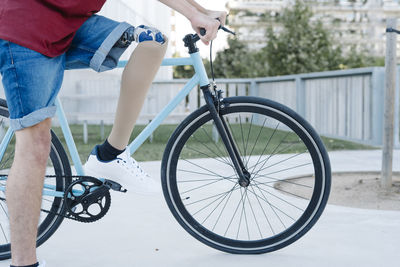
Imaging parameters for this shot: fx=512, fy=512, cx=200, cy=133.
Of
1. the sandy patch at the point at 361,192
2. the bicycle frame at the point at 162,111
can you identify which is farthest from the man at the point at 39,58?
the sandy patch at the point at 361,192

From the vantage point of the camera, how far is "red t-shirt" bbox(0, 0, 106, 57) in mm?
1776

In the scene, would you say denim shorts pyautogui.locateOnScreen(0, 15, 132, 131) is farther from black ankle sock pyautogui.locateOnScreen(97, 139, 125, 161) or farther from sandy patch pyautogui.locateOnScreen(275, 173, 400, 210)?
sandy patch pyautogui.locateOnScreen(275, 173, 400, 210)

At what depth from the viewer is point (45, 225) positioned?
240 centimetres

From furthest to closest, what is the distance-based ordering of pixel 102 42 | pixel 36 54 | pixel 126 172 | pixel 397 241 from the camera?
pixel 397 241 → pixel 126 172 → pixel 102 42 → pixel 36 54

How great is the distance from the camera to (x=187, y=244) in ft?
8.53

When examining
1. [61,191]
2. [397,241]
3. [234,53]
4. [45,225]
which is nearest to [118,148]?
[61,191]

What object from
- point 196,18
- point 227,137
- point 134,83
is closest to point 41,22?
point 134,83

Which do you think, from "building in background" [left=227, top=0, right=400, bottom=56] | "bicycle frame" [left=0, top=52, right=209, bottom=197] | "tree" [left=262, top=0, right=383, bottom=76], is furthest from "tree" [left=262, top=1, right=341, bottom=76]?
"building in background" [left=227, top=0, right=400, bottom=56]

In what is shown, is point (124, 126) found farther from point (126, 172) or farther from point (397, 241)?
point (397, 241)

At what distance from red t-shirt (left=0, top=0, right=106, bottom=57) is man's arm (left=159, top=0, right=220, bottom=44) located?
34 centimetres

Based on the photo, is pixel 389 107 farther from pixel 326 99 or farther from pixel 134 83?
pixel 326 99

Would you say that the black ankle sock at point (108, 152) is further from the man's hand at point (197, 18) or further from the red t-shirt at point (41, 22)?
the man's hand at point (197, 18)

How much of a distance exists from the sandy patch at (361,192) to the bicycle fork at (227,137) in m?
1.53

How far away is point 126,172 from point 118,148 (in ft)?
0.37
